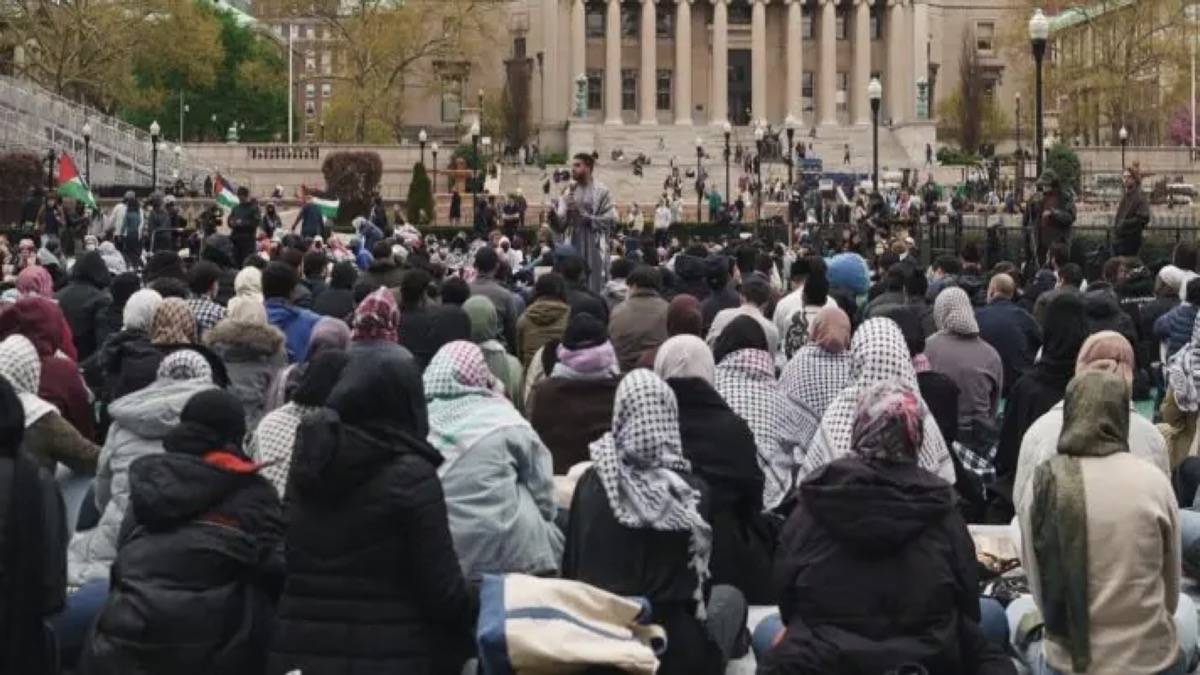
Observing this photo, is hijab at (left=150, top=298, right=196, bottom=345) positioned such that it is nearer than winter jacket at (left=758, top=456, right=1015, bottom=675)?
No

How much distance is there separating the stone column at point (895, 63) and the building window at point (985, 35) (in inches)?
392

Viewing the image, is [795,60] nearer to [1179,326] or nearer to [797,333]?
[1179,326]

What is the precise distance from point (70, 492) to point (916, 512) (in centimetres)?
531

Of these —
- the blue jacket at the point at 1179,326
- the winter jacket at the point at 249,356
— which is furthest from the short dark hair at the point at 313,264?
the blue jacket at the point at 1179,326

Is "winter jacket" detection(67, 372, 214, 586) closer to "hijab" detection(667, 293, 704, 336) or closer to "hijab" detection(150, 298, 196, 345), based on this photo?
"hijab" detection(150, 298, 196, 345)

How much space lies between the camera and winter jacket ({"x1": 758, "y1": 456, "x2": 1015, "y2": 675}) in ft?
24.2

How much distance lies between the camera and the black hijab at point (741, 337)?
11.4 metres

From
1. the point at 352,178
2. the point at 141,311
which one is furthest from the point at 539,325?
the point at 352,178

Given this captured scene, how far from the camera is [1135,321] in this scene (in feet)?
61.8

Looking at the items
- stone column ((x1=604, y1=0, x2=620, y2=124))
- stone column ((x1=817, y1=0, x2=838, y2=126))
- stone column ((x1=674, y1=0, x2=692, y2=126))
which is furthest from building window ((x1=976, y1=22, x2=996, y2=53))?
stone column ((x1=604, y1=0, x2=620, y2=124))

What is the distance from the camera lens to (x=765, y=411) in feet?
36.2

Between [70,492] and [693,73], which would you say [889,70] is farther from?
[70,492]

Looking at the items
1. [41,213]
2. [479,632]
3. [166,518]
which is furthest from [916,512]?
[41,213]

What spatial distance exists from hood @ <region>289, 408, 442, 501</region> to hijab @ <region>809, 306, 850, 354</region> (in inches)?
184
